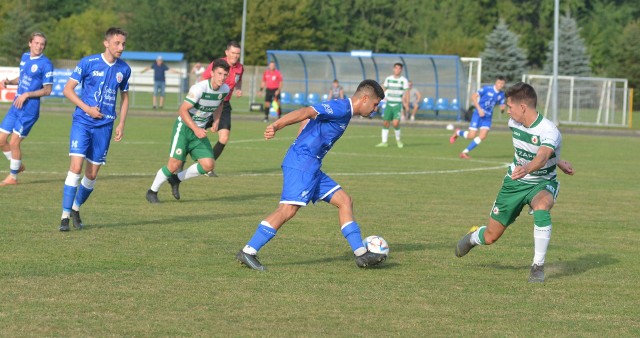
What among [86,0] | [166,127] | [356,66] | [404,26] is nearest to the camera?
[166,127]

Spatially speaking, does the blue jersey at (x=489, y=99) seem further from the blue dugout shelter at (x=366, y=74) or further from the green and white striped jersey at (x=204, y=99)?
the blue dugout shelter at (x=366, y=74)

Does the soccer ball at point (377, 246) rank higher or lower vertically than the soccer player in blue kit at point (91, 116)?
lower

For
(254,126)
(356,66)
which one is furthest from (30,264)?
(356,66)

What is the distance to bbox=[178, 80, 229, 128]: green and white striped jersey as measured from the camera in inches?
575

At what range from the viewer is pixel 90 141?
1176cm

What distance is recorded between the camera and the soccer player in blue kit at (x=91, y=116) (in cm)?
1160

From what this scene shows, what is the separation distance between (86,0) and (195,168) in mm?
94396

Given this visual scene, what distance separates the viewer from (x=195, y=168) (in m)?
15.3

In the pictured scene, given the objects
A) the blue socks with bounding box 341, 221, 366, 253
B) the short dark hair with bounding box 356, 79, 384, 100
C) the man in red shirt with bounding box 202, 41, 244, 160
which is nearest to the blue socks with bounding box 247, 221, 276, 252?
the blue socks with bounding box 341, 221, 366, 253

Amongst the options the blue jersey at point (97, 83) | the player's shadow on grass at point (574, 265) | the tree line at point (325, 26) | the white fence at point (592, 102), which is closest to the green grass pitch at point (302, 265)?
the player's shadow on grass at point (574, 265)

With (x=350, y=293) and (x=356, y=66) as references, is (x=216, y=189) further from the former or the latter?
(x=356, y=66)

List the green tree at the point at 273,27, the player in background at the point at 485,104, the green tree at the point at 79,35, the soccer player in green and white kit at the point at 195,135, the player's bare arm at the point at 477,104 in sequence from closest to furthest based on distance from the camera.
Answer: the soccer player in green and white kit at the point at 195,135, the player's bare arm at the point at 477,104, the player in background at the point at 485,104, the green tree at the point at 79,35, the green tree at the point at 273,27

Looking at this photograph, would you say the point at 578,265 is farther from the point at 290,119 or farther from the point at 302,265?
the point at 290,119

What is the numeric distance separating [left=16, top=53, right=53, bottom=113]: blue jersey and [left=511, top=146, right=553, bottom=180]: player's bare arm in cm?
880
